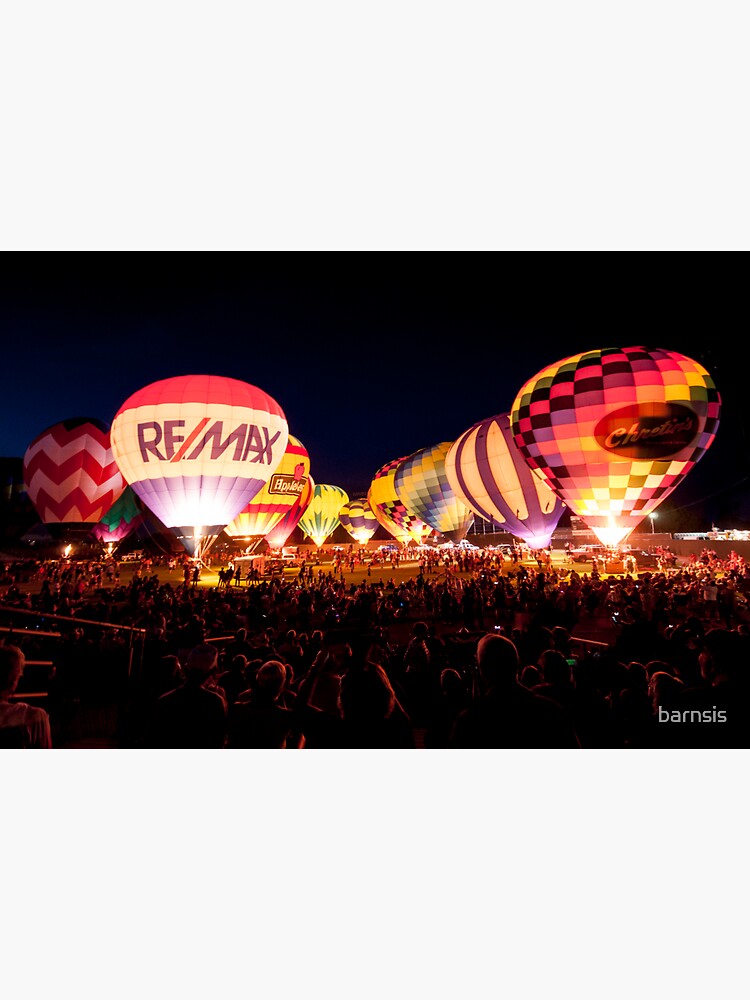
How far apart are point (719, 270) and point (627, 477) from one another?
449cm

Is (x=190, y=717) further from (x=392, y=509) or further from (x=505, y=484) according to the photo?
(x=392, y=509)

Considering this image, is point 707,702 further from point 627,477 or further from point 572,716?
point 627,477

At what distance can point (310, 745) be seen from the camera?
1694mm

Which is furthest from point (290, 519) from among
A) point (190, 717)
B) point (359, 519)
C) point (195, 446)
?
point (190, 717)

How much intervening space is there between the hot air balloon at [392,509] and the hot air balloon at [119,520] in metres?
10.9

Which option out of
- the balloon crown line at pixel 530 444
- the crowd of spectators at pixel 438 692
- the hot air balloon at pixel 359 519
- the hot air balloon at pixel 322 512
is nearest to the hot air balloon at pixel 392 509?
the hot air balloon at pixel 322 512

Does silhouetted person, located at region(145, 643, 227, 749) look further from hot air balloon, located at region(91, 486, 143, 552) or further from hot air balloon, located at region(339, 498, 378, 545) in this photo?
hot air balloon, located at region(339, 498, 378, 545)

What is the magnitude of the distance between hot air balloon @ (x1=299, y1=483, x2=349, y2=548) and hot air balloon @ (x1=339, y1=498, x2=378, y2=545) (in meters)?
1.61

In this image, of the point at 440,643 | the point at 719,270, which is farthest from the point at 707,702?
the point at 719,270

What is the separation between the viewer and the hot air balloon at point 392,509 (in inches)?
769

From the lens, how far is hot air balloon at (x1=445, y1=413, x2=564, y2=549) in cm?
1077

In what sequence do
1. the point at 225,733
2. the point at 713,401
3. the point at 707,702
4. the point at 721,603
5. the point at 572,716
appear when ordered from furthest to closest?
1. the point at 713,401
2. the point at 721,603
3. the point at 707,702
4. the point at 572,716
5. the point at 225,733

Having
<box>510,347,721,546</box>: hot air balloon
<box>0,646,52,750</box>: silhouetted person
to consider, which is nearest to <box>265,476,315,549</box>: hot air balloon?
<box>510,347,721,546</box>: hot air balloon

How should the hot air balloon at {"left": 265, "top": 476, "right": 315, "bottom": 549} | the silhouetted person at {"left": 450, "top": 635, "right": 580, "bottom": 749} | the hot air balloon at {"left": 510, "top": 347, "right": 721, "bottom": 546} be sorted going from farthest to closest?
the hot air balloon at {"left": 265, "top": 476, "right": 315, "bottom": 549} → the hot air balloon at {"left": 510, "top": 347, "right": 721, "bottom": 546} → the silhouetted person at {"left": 450, "top": 635, "right": 580, "bottom": 749}
